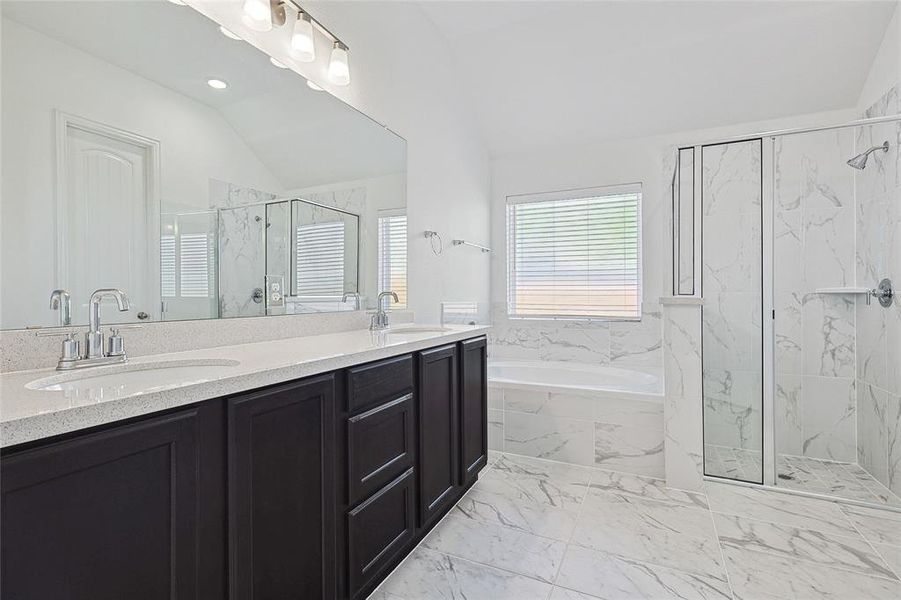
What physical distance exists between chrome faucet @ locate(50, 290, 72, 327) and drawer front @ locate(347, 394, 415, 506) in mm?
781

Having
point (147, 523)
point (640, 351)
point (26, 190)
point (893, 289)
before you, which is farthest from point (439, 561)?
point (893, 289)

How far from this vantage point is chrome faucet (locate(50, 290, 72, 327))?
1079mm

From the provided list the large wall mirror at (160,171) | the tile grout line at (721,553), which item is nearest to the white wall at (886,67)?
the tile grout line at (721,553)

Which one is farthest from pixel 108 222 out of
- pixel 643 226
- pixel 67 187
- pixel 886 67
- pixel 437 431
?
pixel 886 67

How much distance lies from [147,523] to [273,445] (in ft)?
0.99

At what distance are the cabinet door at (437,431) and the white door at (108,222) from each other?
0.98 m

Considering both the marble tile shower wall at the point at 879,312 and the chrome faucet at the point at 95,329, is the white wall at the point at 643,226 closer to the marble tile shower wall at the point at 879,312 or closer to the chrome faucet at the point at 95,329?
the marble tile shower wall at the point at 879,312

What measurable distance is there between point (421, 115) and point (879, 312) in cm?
295

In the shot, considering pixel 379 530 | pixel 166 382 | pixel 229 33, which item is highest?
pixel 229 33

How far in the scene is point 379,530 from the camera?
1484mm

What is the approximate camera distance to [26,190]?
1.04 m

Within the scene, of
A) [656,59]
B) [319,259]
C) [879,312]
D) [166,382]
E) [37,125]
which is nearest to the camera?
[166,382]

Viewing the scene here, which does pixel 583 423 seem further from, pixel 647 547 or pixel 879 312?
pixel 879 312

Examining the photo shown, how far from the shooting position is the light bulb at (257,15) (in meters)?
1.62
